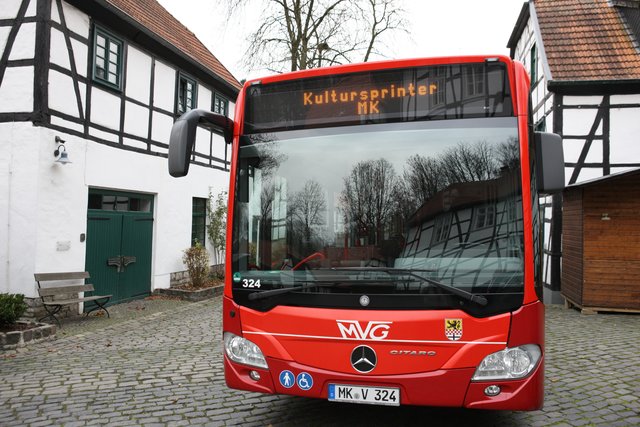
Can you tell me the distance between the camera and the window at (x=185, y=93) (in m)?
12.9

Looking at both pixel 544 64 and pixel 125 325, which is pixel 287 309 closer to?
pixel 125 325

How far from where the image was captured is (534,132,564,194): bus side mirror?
323 cm

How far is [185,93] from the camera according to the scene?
43.6 ft

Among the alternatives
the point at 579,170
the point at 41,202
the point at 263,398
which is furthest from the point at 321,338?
the point at 579,170

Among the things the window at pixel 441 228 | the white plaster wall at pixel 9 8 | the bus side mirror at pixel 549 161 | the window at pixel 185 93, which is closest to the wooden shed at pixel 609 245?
the bus side mirror at pixel 549 161

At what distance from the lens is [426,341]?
9.79ft

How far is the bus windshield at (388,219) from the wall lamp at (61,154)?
20.4 feet

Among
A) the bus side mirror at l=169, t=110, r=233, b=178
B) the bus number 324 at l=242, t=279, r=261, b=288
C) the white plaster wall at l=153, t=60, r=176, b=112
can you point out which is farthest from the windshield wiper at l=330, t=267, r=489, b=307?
the white plaster wall at l=153, t=60, r=176, b=112

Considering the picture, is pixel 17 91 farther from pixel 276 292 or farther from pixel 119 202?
pixel 276 292

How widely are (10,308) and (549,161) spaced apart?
6.79m

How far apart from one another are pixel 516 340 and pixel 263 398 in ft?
8.26

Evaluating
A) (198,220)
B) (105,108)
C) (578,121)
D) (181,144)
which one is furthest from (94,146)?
(578,121)

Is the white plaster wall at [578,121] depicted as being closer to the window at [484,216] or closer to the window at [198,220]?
the window at [198,220]

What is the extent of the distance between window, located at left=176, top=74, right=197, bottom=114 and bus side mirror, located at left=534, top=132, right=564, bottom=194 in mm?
10970
